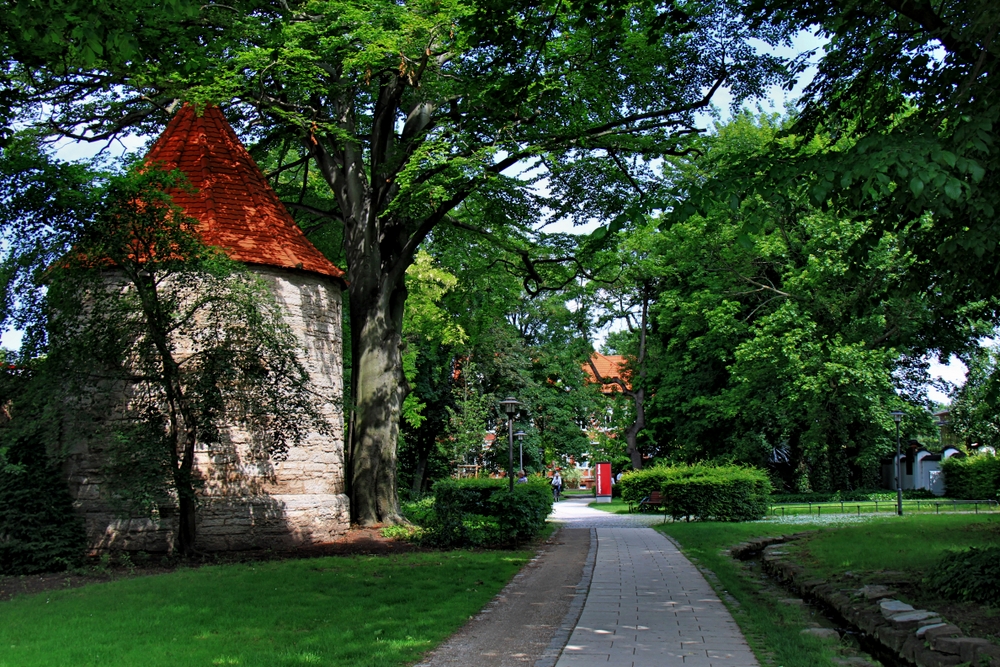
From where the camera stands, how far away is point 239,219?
15789 mm

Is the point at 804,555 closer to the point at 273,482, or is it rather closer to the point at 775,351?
the point at 273,482

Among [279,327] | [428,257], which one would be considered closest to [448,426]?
[428,257]

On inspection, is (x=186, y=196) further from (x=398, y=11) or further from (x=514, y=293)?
(x=514, y=293)

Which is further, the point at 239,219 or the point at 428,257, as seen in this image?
the point at 428,257

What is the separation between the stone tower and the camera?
46.8ft

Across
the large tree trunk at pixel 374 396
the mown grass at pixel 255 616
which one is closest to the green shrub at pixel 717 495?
the large tree trunk at pixel 374 396

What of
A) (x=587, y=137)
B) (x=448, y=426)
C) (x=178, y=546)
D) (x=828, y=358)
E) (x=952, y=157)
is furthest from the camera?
(x=448, y=426)

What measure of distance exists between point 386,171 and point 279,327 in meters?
4.81

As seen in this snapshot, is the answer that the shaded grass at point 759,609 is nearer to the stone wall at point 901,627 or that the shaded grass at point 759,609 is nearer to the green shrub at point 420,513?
the stone wall at point 901,627

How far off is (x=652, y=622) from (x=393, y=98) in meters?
12.9

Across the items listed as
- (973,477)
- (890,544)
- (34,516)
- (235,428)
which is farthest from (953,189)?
(973,477)

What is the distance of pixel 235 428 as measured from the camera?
14922mm

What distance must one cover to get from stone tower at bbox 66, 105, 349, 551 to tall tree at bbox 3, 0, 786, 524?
0.99 meters

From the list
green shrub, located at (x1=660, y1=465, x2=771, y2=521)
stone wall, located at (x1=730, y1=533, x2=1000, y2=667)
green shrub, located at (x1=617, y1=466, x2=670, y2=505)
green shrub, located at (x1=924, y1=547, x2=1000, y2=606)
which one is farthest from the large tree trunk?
green shrub, located at (x1=617, y1=466, x2=670, y2=505)
